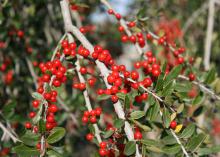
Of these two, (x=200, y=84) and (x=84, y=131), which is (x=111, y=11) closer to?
(x=200, y=84)

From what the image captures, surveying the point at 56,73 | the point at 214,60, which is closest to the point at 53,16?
the point at 56,73

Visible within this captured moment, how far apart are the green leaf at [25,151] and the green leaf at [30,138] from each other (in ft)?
0.08

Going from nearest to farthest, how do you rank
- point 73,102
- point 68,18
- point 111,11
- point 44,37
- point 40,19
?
1. point 68,18
2. point 111,11
3. point 73,102
4. point 40,19
5. point 44,37

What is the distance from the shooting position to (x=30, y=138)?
184 centimetres

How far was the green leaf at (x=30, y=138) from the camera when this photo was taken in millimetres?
1826

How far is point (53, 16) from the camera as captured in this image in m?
Result: 3.82

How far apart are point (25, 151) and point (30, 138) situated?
0.22ft

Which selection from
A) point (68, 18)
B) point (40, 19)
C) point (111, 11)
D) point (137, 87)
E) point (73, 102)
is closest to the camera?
point (137, 87)

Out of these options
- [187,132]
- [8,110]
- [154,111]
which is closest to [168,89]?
[154,111]

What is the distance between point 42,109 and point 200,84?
1046 millimetres

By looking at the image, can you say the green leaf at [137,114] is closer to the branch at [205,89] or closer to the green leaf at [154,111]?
the green leaf at [154,111]

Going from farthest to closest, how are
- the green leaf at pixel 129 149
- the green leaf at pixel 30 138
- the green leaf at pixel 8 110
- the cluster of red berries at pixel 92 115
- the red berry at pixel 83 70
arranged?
→ the green leaf at pixel 8 110, the red berry at pixel 83 70, the cluster of red berries at pixel 92 115, the green leaf at pixel 30 138, the green leaf at pixel 129 149

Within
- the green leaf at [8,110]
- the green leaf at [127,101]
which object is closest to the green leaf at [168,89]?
the green leaf at [127,101]

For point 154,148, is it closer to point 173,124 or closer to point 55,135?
point 173,124
